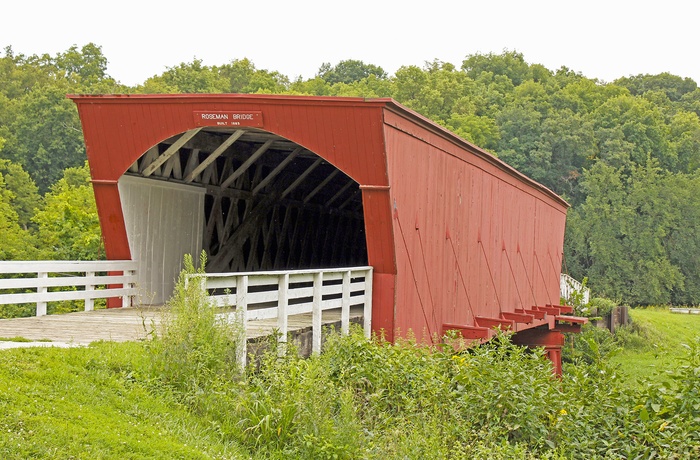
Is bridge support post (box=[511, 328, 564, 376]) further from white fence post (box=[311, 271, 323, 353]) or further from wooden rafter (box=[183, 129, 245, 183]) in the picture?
white fence post (box=[311, 271, 323, 353])

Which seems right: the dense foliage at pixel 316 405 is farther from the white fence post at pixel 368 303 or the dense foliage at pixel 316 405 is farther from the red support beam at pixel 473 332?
the red support beam at pixel 473 332

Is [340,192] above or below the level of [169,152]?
below

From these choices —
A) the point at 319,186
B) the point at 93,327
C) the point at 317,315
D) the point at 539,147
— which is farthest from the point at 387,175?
the point at 539,147

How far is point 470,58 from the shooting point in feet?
357

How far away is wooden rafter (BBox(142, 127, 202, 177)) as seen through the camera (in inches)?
584

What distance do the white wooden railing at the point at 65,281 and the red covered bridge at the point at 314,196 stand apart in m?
0.50

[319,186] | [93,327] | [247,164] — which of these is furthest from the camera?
[319,186]

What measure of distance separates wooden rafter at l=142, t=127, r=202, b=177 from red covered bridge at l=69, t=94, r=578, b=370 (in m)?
0.02

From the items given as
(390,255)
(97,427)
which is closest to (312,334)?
(390,255)

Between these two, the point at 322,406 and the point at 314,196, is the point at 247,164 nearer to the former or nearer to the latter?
the point at 314,196

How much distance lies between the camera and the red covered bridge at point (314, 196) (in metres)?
13.6

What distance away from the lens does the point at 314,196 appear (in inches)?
887

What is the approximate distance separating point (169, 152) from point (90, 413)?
27.1 feet

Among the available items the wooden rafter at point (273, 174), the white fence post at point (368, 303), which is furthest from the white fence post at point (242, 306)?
the wooden rafter at point (273, 174)
